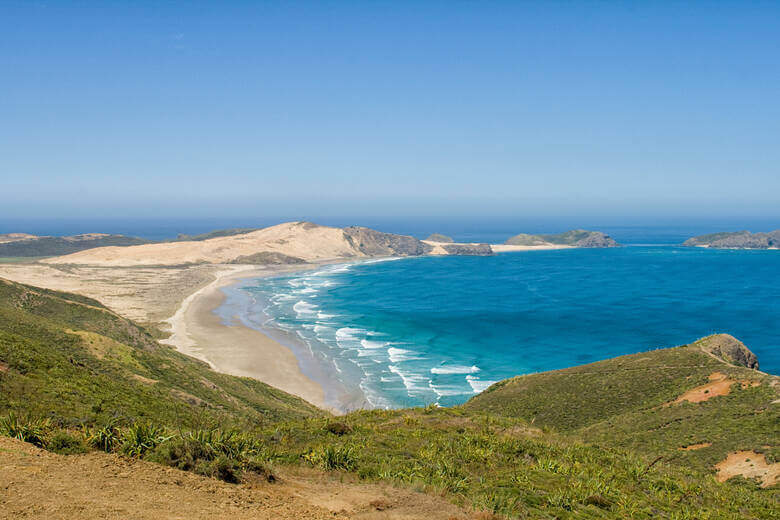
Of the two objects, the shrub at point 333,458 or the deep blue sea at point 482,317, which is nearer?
the shrub at point 333,458

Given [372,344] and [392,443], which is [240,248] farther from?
[392,443]

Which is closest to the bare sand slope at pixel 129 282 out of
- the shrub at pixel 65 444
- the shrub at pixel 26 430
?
the shrub at pixel 26 430

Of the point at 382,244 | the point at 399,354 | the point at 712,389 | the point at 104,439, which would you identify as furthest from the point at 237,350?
the point at 382,244

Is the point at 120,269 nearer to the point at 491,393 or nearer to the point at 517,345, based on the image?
the point at 517,345

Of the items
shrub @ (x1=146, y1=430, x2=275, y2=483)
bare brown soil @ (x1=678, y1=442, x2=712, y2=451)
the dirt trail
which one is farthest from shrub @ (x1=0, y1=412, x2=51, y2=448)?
bare brown soil @ (x1=678, y1=442, x2=712, y2=451)

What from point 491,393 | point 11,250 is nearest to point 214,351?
point 491,393

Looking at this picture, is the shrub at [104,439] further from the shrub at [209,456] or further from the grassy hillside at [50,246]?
the grassy hillside at [50,246]
